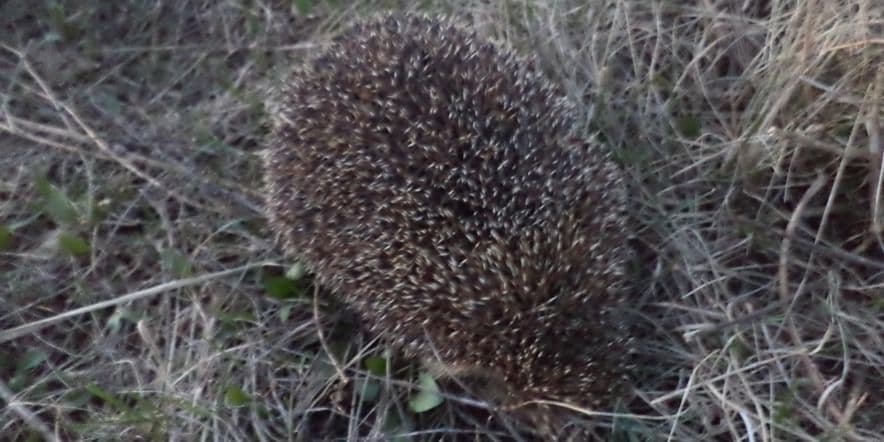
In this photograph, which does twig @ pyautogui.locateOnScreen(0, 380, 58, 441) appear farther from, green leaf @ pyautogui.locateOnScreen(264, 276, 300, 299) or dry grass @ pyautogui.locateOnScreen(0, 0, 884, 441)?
green leaf @ pyautogui.locateOnScreen(264, 276, 300, 299)

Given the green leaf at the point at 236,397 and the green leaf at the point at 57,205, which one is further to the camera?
the green leaf at the point at 57,205

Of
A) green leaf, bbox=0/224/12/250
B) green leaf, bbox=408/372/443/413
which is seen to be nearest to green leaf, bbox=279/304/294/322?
green leaf, bbox=408/372/443/413

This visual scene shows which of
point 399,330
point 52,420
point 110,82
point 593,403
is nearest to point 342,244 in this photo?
point 399,330

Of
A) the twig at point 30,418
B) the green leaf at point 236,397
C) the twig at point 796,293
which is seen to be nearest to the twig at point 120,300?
the twig at point 30,418

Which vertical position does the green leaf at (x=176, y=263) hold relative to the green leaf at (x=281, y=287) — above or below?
above

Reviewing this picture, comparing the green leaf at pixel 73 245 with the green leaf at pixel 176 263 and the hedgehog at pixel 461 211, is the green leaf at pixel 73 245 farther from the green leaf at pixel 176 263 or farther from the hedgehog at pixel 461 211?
the hedgehog at pixel 461 211

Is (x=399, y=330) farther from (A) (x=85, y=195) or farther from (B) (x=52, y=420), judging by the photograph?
(A) (x=85, y=195)
